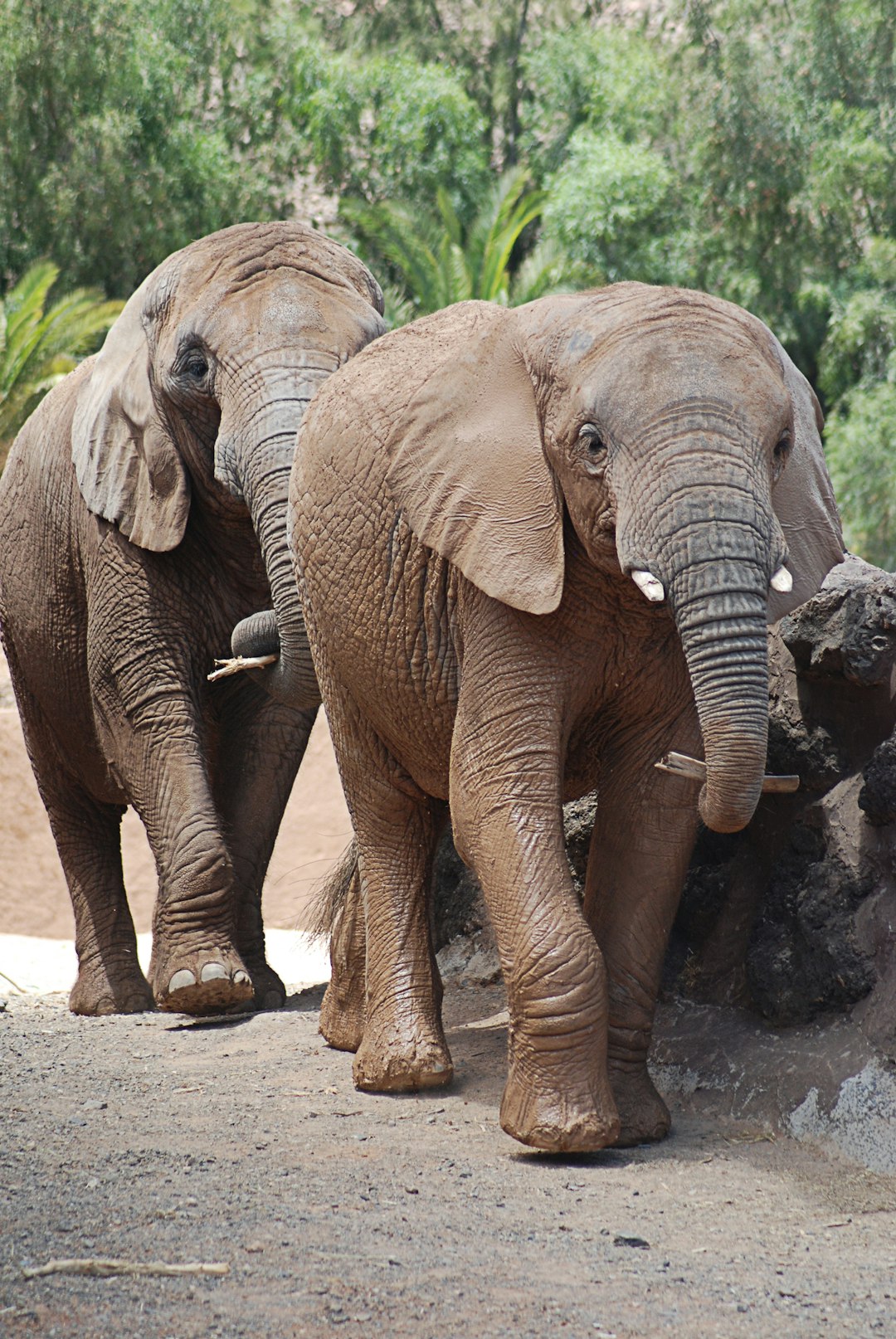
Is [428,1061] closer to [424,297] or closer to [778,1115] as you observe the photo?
[778,1115]

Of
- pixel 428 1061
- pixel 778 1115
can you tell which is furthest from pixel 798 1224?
pixel 428 1061

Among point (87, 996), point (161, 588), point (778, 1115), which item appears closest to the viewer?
point (778, 1115)

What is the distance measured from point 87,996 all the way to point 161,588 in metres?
2.06

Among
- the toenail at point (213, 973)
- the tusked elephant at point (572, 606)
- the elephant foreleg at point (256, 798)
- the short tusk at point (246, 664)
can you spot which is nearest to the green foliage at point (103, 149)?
the elephant foreleg at point (256, 798)

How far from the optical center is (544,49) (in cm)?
3688

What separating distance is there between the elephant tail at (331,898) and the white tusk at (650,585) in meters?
3.19

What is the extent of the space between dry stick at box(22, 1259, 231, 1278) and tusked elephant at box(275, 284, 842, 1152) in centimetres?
138

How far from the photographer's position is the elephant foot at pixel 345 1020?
6.40 meters

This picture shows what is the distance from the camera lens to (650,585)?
4.28 m

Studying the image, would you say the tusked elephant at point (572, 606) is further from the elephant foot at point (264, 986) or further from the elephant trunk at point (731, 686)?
the elephant foot at point (264, 986)

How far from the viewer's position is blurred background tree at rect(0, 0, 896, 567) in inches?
1128

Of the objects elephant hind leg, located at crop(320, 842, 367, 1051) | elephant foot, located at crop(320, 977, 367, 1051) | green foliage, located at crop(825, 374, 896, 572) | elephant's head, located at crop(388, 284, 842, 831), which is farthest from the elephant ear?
green foliage, located at crop(825, 374, 896, 572)

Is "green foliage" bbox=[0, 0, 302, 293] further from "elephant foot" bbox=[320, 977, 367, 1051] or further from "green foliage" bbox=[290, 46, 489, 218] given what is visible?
"elephant foot" bbox=[320, 977, 367, 1051]

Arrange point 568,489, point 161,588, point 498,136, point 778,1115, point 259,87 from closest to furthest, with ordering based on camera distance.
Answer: point 568,489 < point 778,1115 < point 161,588 < point 259,87 < point 498,136
